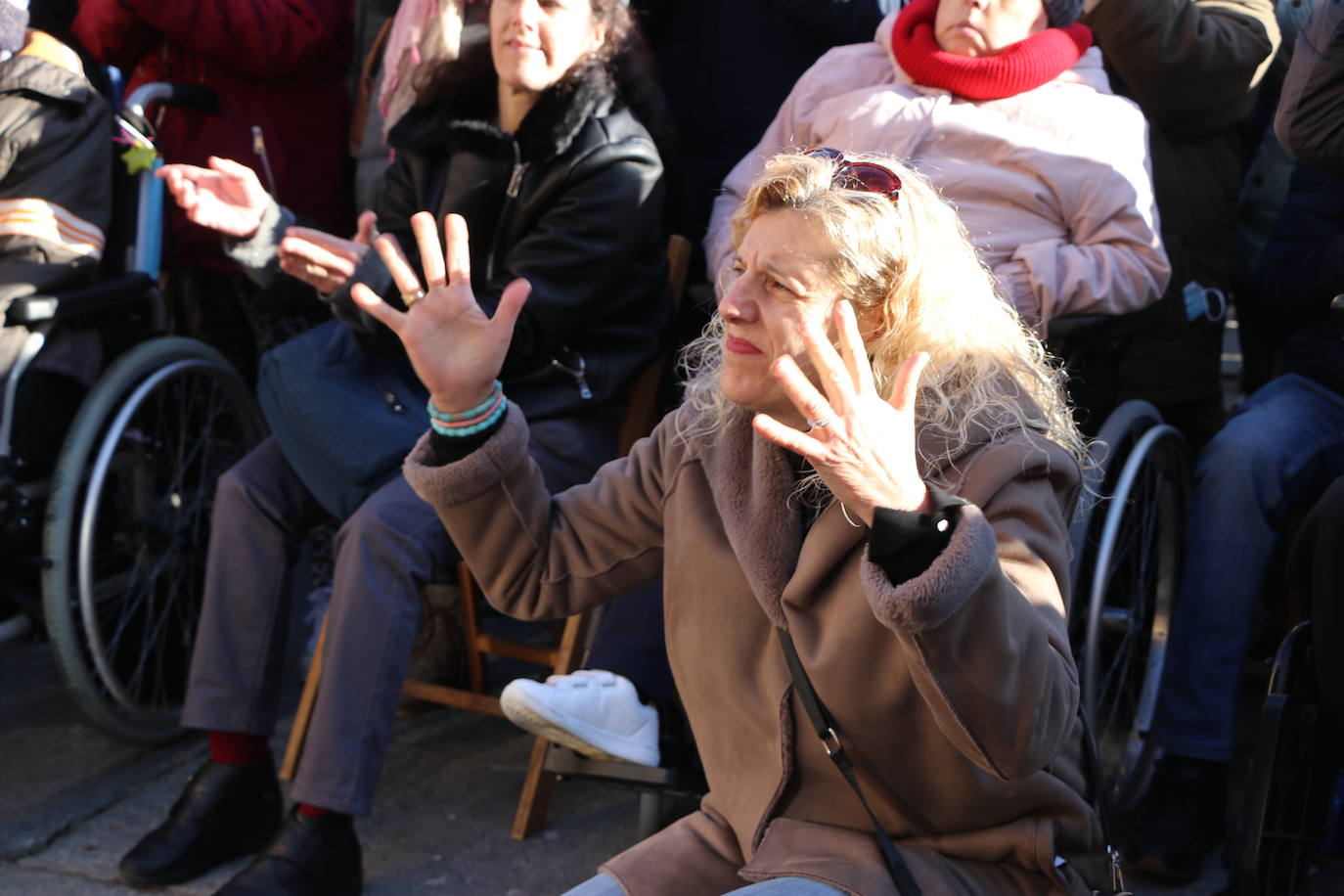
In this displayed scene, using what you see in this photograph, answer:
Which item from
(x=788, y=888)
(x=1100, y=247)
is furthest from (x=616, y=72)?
(x=788, y=888)

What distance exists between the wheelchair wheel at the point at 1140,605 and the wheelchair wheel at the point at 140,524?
202 cm

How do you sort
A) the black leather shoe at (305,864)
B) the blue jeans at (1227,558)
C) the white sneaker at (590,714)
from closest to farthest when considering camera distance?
the white sneaker at (590,714) → the black leather shoe at (305,864) → the blue jeans at (1227,558)

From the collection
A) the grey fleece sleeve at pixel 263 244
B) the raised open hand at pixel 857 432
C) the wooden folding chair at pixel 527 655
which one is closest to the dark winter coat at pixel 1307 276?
the wooden folding chair at pixel 527 655

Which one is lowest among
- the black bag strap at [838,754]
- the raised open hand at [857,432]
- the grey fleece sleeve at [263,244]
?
the black bag strap at [838,754]

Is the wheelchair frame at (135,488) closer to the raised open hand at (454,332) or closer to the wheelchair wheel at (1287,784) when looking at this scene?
the raised open hand at (454,332)

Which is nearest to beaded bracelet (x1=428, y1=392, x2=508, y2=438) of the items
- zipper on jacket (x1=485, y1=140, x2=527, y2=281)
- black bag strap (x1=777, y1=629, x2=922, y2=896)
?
black bag strap (x1=777, y1=629, x2=922, y2=896)

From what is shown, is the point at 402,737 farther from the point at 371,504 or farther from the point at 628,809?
the point at 371,504

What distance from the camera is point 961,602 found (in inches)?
55.1

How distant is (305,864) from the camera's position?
2.60 meters

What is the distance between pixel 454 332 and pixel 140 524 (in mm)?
1664

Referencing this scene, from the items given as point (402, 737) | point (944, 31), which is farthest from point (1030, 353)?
point (402, 737)

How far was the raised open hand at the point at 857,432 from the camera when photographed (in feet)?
4.69

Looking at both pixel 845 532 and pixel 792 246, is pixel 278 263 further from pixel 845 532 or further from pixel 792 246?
pixel 845 532

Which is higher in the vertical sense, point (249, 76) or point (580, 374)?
point (249, 76)
